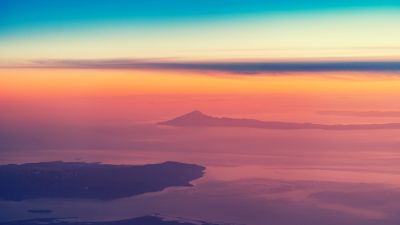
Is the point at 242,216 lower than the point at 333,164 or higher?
lower

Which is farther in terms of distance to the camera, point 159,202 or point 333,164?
point 159,202

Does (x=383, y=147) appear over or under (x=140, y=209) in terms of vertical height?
over

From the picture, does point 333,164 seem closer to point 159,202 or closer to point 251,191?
point 251,191

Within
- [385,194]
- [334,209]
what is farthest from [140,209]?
[385,194]

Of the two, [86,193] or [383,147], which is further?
[86,193]

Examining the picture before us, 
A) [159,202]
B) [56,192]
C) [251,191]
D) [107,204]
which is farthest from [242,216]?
[56,192]

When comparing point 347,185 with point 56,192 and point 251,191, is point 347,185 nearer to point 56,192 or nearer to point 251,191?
point 251,191
